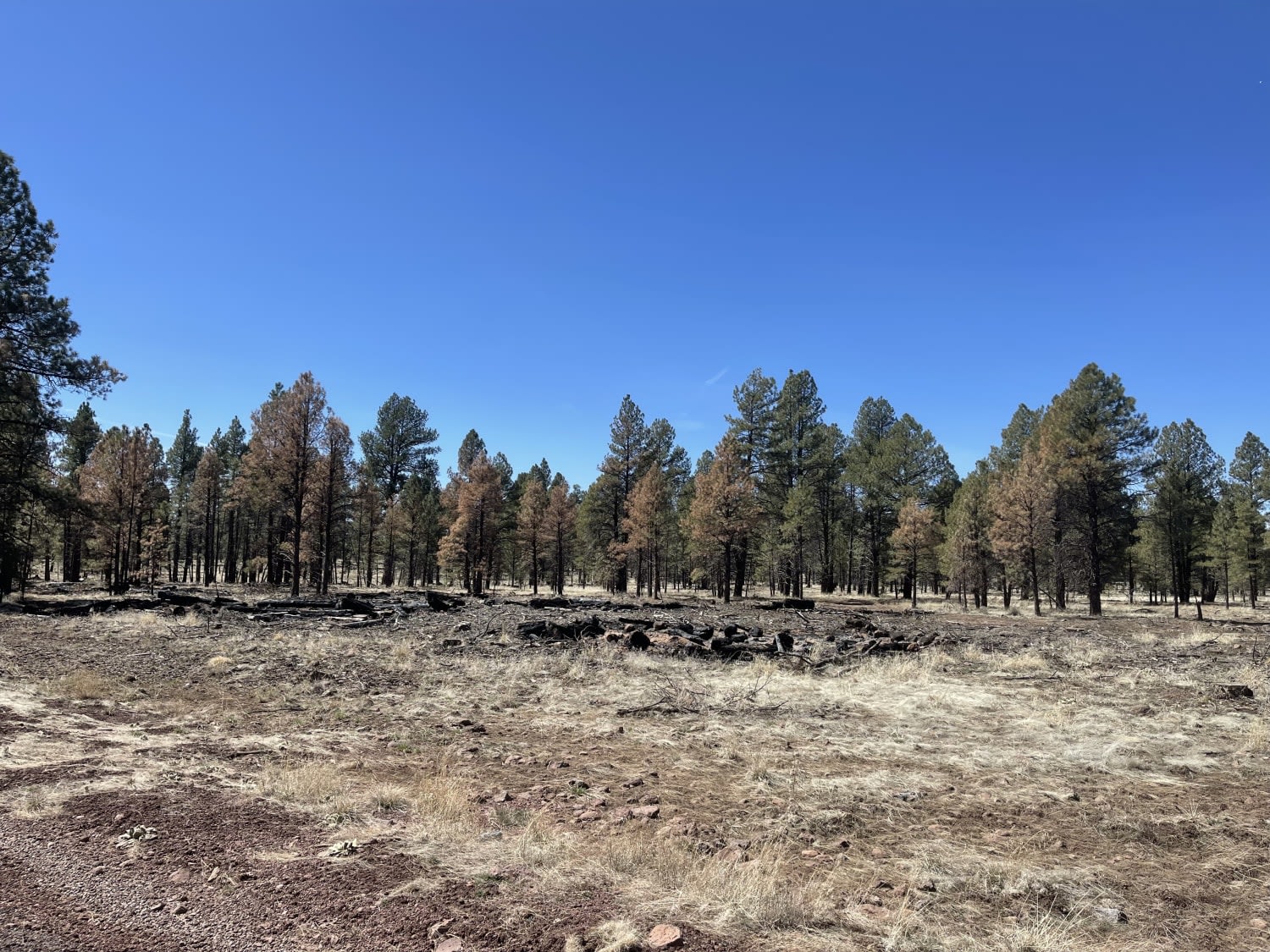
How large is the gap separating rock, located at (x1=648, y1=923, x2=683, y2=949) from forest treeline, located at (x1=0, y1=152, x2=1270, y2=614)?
102 ft

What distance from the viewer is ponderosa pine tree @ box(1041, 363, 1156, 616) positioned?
1495 inches

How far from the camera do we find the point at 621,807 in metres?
Result: 6.57

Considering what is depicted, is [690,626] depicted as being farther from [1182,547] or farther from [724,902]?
[1182,547]

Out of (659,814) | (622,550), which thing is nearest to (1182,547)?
(622,550)

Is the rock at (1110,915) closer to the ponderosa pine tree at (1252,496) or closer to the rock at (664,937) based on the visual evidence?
the rock at (664,937)

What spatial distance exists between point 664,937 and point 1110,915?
3.24 meters

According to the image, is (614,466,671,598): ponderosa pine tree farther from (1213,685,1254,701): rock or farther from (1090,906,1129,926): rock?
(1090,906,1129,926): rock

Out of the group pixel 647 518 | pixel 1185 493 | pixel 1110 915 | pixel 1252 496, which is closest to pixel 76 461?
pixel 647 518

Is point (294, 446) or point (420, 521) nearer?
point (294, 446)

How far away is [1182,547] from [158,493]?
251 feet

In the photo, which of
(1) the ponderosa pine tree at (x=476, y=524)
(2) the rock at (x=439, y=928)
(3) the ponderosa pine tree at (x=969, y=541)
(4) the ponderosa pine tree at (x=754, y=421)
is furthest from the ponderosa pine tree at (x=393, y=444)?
(2) the rock at (x=439, y=928)

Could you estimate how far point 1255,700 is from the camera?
12.3 metres

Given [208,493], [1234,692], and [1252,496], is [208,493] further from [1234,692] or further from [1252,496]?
[1252,496]

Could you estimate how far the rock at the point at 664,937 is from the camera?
3.71 metres
